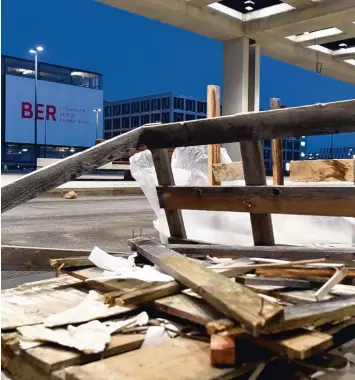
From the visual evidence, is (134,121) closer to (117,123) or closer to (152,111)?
(152,111)

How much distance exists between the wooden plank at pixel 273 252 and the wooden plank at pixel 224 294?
0.68m

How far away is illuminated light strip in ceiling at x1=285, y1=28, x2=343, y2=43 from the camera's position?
16.2m

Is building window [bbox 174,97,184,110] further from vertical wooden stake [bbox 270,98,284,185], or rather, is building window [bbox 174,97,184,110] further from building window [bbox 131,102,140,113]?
vertical wooden stake [bbox 270,98,284,185]

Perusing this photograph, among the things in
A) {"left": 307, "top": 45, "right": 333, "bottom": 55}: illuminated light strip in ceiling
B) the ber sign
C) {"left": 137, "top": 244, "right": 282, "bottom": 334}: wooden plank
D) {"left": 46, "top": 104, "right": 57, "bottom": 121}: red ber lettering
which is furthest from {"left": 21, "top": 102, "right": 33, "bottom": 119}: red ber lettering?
{"left": 137, "top": 244, "right": 282, "bottom": 334}: wooden plank

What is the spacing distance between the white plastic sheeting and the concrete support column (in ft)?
36.9

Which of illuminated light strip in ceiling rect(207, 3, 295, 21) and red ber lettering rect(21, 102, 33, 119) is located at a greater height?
red ber lettering rect(21, 102, 33, 119)

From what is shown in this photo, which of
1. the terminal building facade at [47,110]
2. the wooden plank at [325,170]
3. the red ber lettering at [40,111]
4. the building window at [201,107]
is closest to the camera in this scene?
the wooden plank at [325,170]

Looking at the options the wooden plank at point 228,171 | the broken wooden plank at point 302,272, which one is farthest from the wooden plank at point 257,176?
the wooden plank at point 228,171

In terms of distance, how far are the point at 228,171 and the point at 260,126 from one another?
7.12 feet

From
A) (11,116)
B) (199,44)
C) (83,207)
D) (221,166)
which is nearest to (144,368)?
(221,166)

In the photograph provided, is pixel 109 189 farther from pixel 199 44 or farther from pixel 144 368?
pixel 199 44

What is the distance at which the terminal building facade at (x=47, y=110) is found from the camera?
45688mm

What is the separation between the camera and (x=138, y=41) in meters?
159

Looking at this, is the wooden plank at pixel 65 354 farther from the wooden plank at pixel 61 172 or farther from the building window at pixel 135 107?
the building window at pixel 135 107
